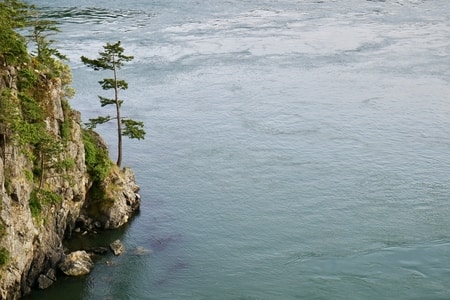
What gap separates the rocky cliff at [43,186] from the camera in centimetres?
4231

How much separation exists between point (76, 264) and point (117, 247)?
4.31 m

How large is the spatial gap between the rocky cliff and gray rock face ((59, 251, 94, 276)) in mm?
690

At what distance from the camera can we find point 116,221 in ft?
181

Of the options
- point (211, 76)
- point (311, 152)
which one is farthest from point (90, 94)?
point (311, 152)

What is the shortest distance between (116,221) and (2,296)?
14576 mm

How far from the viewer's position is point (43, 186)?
48.0m

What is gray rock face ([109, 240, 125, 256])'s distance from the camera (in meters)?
51.8

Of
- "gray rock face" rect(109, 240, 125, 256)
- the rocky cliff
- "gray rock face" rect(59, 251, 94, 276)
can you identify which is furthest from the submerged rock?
"gray rock face" rect(59, 251, 94, 276)

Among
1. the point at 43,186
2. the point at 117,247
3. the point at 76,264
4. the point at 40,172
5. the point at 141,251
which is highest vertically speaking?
the point at 40,172

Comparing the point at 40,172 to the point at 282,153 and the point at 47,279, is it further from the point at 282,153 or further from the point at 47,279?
the point at 282,153

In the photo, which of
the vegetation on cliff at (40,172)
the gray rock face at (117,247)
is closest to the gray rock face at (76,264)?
the vegetation on cliff at (40,172)

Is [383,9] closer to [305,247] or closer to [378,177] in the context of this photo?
[378,177]

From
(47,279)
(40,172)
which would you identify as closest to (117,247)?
(47,279)

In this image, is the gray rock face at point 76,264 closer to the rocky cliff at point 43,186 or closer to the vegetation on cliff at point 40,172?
the vegetation on cliff at point 40,172
